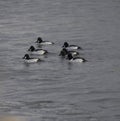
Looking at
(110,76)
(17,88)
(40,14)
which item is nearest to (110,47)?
(110,76)

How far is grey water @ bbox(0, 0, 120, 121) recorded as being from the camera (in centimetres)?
3238

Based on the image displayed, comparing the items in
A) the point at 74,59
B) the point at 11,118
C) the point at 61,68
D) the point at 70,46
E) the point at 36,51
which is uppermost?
the point at 70,46

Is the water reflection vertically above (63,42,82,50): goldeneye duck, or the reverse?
(63,42,82,50): goldeneye duck

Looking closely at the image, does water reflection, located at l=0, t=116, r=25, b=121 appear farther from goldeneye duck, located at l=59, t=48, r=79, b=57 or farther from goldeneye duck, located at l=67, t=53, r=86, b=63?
goldeneye duck, located at l=59, t=48, r=79, b=57

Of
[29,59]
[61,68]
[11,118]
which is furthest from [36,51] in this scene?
[11,118]

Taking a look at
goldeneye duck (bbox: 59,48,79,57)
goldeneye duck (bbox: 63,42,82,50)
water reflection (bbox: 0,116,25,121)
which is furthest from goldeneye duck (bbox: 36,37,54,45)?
water reflection (bbox: 0,116,25,121)

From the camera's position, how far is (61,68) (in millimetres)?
40406

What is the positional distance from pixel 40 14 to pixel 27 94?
28134mm

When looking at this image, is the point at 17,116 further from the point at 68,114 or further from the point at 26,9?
the point at 26,9

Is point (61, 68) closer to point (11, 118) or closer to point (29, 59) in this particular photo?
point (29, 59)

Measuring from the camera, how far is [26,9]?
2613 inches

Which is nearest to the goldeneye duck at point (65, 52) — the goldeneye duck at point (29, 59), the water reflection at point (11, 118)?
the goldeneye duck at point (29, 59)

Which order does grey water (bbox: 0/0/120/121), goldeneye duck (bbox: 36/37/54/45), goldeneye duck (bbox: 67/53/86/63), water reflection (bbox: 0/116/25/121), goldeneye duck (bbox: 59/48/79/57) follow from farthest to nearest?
1. goldeneye duck (bbox: 36/37/54/45)
2. goldeneye duck (bbox: 59/48/79/57)
3. goldeneye duck (bbox: 67/53/86/63)
4. grey water (bbox: 0/0/120/121)
5. water reflection (bbox: 0/116/25/121)

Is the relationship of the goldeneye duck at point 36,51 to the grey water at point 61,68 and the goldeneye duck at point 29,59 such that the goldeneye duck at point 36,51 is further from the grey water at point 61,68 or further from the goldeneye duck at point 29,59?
the goldeneye duck at point 29,59
